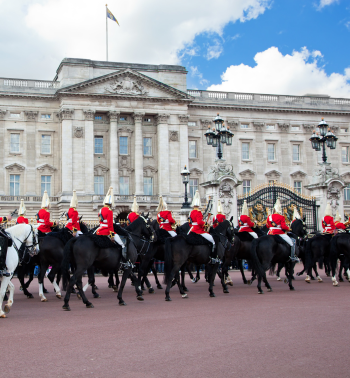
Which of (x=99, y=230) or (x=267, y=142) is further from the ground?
(x=267, y=142)

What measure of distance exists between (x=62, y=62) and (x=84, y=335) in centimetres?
4550

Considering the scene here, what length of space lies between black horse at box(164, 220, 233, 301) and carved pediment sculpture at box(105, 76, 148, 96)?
38313 mm

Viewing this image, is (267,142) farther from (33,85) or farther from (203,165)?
(33,85)

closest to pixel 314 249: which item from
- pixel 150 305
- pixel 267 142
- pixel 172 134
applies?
pixel 150 305

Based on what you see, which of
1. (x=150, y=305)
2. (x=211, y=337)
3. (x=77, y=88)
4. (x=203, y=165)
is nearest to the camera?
(x=211, y=337)

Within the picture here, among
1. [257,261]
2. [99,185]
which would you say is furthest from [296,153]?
[257,261]

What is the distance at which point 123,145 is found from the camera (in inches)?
2080

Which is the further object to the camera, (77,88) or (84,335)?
(77,88)

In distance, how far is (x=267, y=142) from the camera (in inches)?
2238

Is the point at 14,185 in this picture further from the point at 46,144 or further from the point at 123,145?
the point at 123,145

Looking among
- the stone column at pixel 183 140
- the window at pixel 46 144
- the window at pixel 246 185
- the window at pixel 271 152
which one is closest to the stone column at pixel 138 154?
the stone column at pixel 183 140

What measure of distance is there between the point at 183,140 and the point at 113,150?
717cm

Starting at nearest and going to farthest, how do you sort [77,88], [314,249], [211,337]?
[211,337], [314,249], [77,88]

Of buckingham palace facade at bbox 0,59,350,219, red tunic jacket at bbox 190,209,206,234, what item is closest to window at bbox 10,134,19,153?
buckingham palace facade at bbox 0,59,350,219
